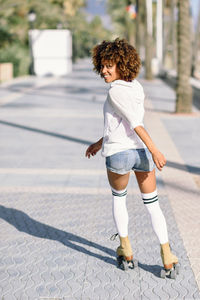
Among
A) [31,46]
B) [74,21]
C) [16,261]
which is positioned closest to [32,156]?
[16,261]

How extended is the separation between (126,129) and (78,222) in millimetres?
1756

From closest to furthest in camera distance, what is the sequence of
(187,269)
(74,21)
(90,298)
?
(90,298) < (187,269) < (74,21)

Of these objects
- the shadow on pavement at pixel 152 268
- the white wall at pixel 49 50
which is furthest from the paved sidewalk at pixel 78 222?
the white wall at pixel 49 50

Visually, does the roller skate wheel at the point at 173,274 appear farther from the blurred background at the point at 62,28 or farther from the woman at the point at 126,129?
the blurred background at the point at 62,28

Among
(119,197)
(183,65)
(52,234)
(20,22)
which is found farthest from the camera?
(20,22)

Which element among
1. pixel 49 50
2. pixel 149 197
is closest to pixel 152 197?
pixel 149 197

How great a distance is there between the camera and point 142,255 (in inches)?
162

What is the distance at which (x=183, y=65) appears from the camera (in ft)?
43.7

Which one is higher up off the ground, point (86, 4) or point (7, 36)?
point (86, 4)

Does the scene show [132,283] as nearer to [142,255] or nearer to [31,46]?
[142,255]

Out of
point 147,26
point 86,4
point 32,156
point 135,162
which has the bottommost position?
point 32,156

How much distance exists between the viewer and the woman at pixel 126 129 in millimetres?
3363

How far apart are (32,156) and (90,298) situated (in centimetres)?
481

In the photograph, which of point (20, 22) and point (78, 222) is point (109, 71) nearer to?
point (78, 222)
